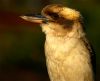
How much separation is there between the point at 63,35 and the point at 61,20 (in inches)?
5.5

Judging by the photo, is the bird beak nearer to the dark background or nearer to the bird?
the bird

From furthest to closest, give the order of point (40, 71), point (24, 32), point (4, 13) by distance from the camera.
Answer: point (4, 13), point (24, 32), point (40, 71)

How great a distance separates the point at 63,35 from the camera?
696cm

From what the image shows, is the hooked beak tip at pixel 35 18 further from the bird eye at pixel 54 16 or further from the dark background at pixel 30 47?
the dark background at pixel 30 47

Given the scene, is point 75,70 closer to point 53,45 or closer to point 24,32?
point 53,45

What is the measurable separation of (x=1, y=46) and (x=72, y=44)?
282 inches

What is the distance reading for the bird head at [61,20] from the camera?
6.92 metres

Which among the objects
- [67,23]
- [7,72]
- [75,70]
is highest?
[67,23]

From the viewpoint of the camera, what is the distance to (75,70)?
7086mm

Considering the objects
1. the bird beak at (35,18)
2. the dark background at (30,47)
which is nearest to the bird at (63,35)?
the bird beak at (35,18)

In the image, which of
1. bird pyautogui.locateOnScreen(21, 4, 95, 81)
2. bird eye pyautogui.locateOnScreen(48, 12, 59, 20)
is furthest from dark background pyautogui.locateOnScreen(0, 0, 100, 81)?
bird eye pyautogui.locateOnScreen(48, 12, 59, 20)

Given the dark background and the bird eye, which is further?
the dark background

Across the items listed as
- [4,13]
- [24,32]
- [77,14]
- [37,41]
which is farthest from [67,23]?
[4,13]

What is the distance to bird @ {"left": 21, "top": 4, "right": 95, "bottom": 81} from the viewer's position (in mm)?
6922
